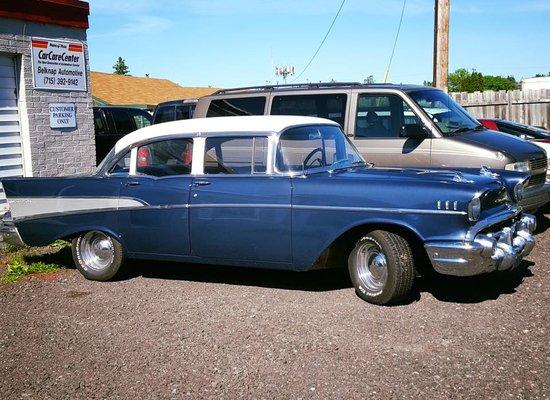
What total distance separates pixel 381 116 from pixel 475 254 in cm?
353

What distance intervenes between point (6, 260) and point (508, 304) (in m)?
5.94

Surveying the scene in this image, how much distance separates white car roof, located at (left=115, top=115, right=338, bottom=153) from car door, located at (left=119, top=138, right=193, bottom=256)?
0.10m

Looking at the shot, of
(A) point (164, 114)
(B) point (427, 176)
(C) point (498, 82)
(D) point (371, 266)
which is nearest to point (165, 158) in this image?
(D) point (371, 266)

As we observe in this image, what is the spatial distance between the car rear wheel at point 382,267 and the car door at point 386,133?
8.59 ft

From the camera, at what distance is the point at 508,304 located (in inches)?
214

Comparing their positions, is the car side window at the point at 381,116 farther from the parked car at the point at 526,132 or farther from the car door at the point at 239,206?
the parked car at the point at 526,132

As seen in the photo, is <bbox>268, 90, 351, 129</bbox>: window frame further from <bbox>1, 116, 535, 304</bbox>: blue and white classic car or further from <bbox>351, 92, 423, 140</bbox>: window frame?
<bbox>1, 116, 535, 304</bbox>: blue and white classic car

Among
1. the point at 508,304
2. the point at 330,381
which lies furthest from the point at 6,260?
the point at 508,304

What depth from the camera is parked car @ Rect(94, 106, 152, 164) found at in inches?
564

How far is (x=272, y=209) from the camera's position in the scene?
5.76m

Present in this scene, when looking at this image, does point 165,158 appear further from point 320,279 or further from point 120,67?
point 120,67

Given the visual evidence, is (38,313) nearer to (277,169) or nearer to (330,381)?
(277,169)

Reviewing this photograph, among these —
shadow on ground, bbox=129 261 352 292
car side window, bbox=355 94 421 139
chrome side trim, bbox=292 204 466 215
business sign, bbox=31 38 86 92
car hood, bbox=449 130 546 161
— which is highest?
business sign, bbox=31 38 86 92

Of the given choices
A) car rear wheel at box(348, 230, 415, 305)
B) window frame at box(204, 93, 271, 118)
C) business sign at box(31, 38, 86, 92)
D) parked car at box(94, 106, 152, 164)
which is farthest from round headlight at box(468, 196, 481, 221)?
parked car at box(94, 106, 152, 164)
